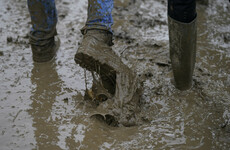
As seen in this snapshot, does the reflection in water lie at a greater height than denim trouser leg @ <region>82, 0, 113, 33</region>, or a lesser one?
lesser

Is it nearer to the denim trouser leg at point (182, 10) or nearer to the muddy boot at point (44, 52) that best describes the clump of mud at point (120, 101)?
the denim trouser leg at point (182, 10)

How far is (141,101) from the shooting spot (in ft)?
7.05

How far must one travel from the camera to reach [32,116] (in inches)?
79.8

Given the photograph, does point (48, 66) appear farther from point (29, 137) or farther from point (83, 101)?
point (29, 137)

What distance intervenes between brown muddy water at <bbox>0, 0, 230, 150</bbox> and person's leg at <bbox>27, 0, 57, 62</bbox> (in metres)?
0.10

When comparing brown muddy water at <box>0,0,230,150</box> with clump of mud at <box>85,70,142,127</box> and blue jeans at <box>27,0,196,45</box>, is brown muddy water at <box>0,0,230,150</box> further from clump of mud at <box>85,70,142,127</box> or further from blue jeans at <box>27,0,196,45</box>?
blue jeans at <box>27,0,196,45</box>

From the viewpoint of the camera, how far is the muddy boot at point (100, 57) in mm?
1864

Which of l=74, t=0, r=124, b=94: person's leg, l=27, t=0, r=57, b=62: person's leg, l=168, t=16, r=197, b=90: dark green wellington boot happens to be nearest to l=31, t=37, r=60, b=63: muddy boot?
l=27, t=0, r=57, b=62: person's leg

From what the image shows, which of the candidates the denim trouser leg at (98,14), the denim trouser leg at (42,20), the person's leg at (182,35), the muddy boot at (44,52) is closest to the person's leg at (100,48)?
the denim trouser leg at (98,14)

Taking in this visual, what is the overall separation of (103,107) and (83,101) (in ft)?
0.79

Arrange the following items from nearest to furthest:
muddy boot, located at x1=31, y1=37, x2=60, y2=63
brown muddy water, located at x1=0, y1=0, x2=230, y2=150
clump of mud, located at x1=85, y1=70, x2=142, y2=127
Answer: brown muddy water, located at x1=0, y1=0, x2=230, y2=150
clump of mud, located at x1=85, y1=70, x2=142, y2=127
muddy boot, located at x1=31, y1=37, x2=60, y2=63

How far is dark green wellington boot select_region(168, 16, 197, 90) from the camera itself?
6.42ft

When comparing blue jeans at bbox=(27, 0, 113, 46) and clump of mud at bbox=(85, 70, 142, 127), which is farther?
blue jeans at bbox=(27, 0, 113, 46)

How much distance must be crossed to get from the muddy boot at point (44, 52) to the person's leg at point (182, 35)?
45.3 inches
